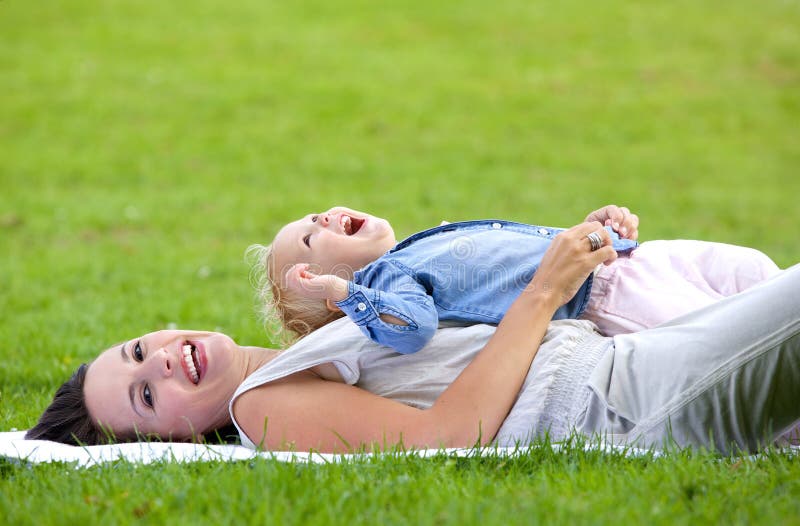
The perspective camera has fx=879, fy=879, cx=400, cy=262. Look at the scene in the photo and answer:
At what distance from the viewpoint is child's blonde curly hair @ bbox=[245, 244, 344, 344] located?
Result: 3.79 m

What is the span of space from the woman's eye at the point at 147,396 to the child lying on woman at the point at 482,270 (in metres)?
0.63

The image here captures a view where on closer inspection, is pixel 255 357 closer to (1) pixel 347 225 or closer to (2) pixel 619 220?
(1) pixel 347 225

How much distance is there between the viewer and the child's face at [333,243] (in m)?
3.75

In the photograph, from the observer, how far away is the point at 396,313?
315cm

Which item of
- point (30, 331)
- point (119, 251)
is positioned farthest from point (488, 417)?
point (119, 251)

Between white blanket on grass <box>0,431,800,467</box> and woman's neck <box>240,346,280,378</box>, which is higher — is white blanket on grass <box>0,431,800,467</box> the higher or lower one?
the lower one

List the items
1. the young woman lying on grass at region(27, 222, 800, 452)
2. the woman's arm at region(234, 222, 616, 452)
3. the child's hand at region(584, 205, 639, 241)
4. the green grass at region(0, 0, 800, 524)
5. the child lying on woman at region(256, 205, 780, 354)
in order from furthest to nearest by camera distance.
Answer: the child's hand at region(584, 205, 639, 241) < the child lying on woman at region(256, 205, 780, 354) < the woman's arm at region(234, 222, 616, 452) < the young woman lying on grass at region(27, 222, 800, 452) < the green grass at region(0, 0, 800, 524)

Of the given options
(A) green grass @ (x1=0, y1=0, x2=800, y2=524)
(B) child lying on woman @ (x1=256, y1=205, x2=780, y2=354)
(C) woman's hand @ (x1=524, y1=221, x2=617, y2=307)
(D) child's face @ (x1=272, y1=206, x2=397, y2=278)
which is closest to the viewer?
(A) green grass @ (x1=0, y1=0, x2=800, y2=524)

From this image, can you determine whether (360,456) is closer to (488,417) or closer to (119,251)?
(488,417)

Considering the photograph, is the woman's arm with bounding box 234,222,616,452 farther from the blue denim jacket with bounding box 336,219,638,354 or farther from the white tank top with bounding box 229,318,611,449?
the blue denim jacket with bounding box 336,219,638,354

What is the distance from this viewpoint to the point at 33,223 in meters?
9.70

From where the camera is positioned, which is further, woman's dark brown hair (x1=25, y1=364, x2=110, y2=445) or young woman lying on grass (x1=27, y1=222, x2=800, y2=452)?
woman's dark brown hair (x1=25, y1=364, x2=110, y2=445)

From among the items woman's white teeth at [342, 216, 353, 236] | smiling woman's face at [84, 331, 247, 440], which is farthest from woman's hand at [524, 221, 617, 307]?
smiling woman's face at [84, 331, 247, 440]

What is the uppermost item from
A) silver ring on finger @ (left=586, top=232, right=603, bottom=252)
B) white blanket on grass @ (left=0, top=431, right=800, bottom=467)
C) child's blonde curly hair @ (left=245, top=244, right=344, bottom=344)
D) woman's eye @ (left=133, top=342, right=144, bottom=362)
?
silver ring on finger @ (left=586, top=232, right=603, bottom=252)
